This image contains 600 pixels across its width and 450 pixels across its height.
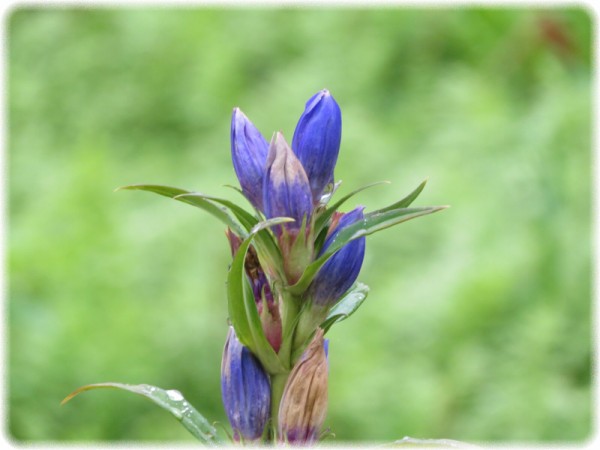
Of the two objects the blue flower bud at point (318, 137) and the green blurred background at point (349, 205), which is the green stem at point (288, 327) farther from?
the green blurred background at point (349, 205)

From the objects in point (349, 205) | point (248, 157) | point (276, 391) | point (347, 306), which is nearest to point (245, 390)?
point (276, 391)

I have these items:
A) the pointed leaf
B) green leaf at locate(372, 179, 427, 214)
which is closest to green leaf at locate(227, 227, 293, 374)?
the pointed leaf

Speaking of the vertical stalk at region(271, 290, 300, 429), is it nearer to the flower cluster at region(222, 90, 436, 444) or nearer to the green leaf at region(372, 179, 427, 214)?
the flower cluster at region(222, 90, 436, 444)

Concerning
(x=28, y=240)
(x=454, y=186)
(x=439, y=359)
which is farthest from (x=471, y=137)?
(x=28, y=240)

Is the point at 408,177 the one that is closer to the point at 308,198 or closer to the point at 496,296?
the point at 496,296

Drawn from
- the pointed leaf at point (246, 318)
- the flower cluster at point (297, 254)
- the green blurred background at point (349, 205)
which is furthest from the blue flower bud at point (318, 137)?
the green blurred background at point (349, 205)

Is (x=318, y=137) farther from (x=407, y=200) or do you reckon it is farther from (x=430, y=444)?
(x=430, y=444)

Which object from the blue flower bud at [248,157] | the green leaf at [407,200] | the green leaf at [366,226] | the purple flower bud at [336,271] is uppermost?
the blue flower bud at [248,157]
